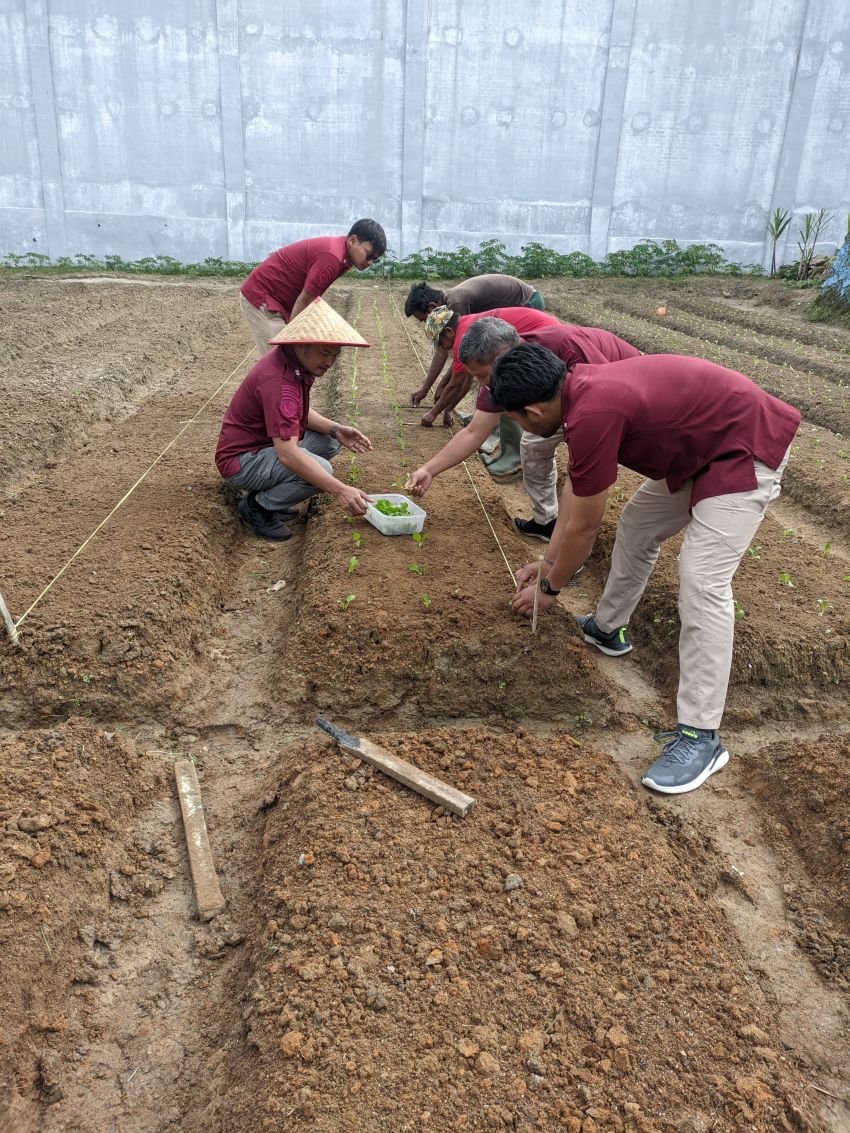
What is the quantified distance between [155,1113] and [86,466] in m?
4.39

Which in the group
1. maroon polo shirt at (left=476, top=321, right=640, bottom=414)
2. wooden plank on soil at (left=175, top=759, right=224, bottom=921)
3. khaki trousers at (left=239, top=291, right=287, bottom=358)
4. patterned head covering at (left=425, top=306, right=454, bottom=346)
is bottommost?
wooden plank on soil at (left=175, top=759, right=224, bottom=921)

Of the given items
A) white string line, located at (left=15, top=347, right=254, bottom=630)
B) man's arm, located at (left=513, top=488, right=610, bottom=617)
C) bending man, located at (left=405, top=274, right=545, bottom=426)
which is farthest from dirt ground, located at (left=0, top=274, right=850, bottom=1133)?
bending man, located at (left=405, top=274, right=545, bottom=426)

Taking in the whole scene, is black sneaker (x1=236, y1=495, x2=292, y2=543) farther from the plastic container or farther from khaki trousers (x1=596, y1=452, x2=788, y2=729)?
khaki trousers (x1=596, y1=452, x2=788, y2=729)

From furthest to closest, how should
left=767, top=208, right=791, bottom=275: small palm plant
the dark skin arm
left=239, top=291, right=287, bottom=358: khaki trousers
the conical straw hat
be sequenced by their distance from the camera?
1. left=767, top=208, right=791, bottom=275: small palm plant
2. the dark skin arm
3. left=239, top=291, right=287, bottom=358: khaki trousers
4. the conical straw hat

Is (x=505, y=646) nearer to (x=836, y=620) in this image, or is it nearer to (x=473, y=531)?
(x=473, y=531)

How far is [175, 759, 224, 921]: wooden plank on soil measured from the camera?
2.46 m

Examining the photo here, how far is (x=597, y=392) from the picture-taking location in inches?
103

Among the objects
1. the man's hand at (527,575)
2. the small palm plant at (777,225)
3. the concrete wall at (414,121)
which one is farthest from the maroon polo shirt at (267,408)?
the small palm plant at (777,225)

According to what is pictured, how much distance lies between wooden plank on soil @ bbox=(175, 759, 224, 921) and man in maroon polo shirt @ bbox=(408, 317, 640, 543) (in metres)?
1.74

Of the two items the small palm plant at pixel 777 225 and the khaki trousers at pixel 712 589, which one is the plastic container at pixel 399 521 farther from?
the small palm plant at pixel 777 225

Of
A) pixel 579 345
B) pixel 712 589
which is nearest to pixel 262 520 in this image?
pixel 579 345

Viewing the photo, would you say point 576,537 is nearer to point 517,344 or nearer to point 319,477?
point 517,344

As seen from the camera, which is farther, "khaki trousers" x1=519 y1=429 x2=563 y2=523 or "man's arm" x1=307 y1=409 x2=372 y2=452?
"man's arm" x1=307 y1=409 x2=372 y2=452

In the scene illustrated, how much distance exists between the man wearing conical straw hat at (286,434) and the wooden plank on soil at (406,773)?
142 cm
